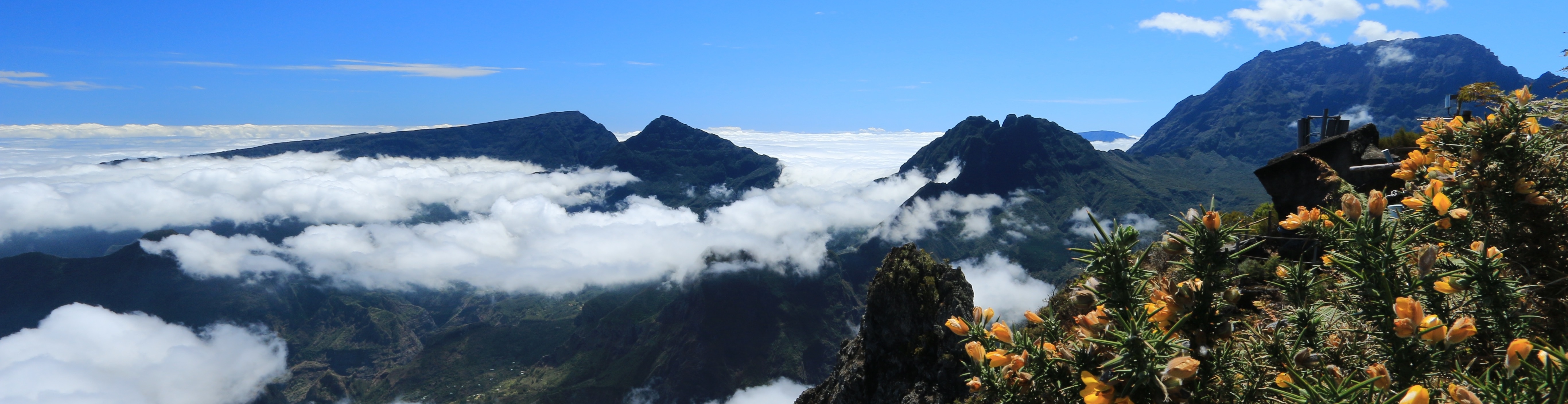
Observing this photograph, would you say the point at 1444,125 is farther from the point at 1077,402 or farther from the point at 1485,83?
the point at 1485,83

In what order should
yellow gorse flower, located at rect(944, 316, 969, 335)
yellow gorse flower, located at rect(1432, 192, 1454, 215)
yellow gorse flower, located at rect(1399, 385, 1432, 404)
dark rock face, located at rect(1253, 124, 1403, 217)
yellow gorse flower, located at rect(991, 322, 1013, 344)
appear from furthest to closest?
dark rock face, located at rect(1253, 124, 1403, 217) → yellow gorse flower, located at rect(944, 316, 969, 335) → yellow gorse flower, located at rect(991, 322, 1013, 344) → yellow gorse flower, located at rect(1432, 192, 1454, 215) → yellow gorse flower, located at rect(1399, 385, 1432, 404)

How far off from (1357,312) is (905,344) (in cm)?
4078

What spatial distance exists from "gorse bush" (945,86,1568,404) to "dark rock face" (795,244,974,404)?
29247mm

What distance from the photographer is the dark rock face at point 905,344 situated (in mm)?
36812

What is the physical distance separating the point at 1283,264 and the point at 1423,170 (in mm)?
2440

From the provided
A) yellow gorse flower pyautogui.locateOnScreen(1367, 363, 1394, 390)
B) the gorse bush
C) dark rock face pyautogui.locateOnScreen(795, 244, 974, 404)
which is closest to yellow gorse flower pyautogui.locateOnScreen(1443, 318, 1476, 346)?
the gorse bush

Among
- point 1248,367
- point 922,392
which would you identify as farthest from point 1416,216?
point 922,392

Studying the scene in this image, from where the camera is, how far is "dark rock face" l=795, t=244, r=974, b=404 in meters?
36.8

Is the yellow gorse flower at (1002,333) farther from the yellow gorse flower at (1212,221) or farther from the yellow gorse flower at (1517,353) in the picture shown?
the yellow gorse flower at (1517,353)

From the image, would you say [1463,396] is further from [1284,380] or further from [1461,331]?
[1284,380]

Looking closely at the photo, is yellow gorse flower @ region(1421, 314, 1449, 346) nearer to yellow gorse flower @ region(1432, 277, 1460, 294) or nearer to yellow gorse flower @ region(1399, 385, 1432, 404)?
yellow gorse flower @ region(1432, 277, 1460, 294)

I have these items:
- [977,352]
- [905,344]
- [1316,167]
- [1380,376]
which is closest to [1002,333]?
[977,352]

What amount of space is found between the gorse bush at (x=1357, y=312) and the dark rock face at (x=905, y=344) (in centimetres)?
2925

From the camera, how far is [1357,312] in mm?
3496
